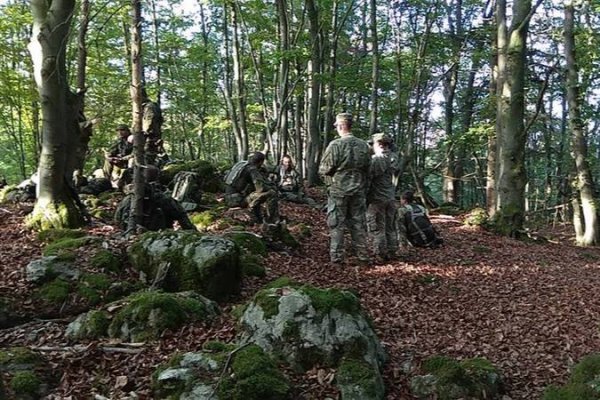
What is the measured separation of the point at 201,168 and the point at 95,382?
36.2ft

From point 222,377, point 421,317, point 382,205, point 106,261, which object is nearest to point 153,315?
point 222,377

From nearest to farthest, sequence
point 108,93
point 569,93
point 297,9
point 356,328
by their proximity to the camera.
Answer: point 356,328
point 569,93
point 108,93
point 297,9

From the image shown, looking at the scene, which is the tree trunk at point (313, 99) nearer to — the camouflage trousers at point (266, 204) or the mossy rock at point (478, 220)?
the mossy rock at point (478, 220)

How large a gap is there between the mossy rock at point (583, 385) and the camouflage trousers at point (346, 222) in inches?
195

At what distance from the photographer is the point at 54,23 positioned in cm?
875

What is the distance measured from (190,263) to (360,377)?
293 centimetres

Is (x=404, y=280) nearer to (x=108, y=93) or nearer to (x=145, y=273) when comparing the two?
(x=145, y=273)

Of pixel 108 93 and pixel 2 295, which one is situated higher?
pixel 108 93

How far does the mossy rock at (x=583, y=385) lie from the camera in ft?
13.0

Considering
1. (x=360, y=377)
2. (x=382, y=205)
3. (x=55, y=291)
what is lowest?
(x=360, y=377)

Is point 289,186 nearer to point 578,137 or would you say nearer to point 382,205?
point 382,205

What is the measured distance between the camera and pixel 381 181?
9.86 meters

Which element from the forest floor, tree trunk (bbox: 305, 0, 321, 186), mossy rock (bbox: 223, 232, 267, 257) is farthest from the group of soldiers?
tree trunk (bbox: 305, 0, 321, 186)

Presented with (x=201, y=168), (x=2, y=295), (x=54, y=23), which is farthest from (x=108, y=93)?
(x=2, y=295)
